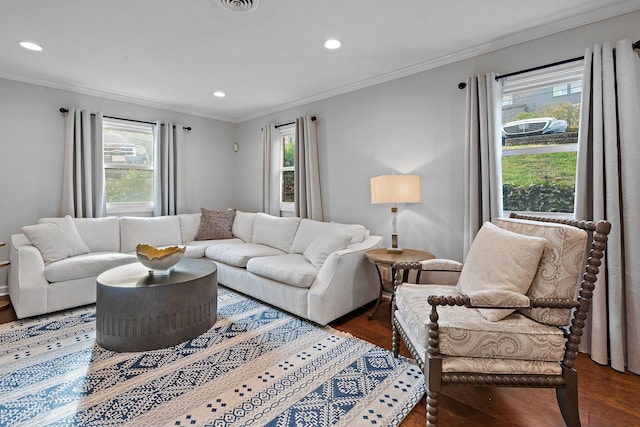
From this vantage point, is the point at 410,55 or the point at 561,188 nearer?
the point at 561,188

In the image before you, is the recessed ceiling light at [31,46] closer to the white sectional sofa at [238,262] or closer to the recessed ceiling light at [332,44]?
the white sectional sofa at [238,262]

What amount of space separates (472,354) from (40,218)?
4.55m

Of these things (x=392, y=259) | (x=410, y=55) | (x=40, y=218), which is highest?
(x=410, y=55)

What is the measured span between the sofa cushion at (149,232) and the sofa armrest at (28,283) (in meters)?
0.95

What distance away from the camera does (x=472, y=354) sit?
1.49m

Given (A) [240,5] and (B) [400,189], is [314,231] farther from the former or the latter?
(A) [240,5]

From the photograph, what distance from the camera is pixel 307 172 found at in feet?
13.5

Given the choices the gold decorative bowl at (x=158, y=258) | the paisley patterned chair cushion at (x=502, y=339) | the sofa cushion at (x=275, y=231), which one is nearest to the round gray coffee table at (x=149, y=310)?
the gold decorative bowl at (x=158, y=258)

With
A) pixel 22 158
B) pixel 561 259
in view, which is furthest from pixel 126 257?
pixel 561 259

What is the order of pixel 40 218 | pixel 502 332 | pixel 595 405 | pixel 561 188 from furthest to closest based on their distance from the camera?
pixel 40 218
pixel 561 188
pixel 595 405
pixel 502 332

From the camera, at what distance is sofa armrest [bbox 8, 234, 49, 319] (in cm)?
272

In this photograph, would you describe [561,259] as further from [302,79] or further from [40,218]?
[40,218]

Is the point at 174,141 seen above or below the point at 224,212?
above

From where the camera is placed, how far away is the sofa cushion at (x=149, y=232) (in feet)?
12.6
